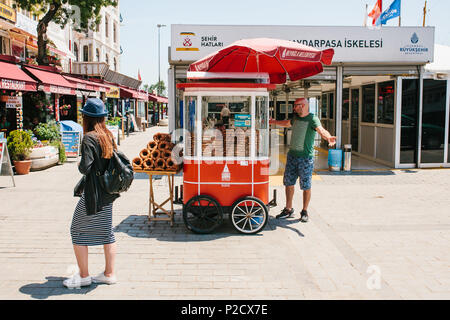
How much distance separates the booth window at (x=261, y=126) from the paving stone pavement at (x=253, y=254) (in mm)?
1179

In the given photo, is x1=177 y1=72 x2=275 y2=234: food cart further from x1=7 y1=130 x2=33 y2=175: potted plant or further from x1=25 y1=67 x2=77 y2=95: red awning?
x1=25 y1=67 x2=77 y2=95: red awning

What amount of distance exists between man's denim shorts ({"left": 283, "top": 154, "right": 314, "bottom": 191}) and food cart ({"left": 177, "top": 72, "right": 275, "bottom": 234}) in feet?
2.83

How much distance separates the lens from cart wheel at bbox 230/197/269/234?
6.05m

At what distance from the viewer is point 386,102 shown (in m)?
13.0

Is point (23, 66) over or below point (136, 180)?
over

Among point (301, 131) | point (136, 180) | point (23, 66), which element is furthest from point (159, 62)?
point (301, 131)

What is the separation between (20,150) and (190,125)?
6606 millimetres

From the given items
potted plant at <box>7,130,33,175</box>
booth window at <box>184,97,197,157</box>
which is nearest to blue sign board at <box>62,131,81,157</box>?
potted plant at <box>7,130,33,175</box>

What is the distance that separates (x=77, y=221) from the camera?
415 centimetres

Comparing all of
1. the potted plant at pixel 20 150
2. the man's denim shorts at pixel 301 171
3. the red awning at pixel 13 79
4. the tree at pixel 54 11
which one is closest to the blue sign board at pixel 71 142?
the red awning at pixel 13 79

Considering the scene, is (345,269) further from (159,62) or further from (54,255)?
(159,62)

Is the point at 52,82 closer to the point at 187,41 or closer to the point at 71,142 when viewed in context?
the point at 71,142

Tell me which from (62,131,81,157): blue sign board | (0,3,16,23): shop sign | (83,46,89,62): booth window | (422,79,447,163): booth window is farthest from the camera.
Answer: (83,46,89,62): booth window
